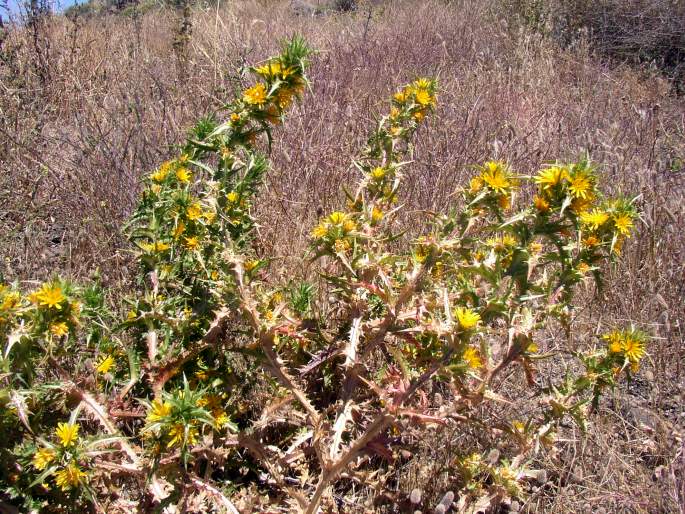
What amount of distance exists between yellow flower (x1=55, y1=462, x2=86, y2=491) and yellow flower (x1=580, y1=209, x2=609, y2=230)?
4.25 feet

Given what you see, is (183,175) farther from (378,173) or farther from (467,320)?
(467,320)

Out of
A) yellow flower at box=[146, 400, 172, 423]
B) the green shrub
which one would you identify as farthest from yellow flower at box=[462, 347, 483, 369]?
yellow flower at box=[146, 400, 172, 423]

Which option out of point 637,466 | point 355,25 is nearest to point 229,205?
point 637,466

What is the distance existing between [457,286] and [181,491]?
3.03ft

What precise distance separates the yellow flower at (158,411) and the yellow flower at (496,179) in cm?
91

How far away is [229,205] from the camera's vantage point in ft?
5.06

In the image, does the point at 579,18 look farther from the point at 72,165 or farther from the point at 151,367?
the point at 151,367

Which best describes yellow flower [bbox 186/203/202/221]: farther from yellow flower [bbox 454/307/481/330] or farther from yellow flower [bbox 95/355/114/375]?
yellow flower [bbox 454/307/481/330]

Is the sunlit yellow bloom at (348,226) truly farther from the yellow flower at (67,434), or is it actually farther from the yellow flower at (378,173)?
the yellow flower at (67,434)

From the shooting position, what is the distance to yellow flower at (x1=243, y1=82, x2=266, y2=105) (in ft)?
4.75

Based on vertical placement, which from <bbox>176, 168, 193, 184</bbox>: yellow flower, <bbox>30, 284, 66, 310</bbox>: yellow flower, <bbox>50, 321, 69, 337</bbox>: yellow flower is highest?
<bbox>176, 168, 193, 184</bbox>: yellow flower

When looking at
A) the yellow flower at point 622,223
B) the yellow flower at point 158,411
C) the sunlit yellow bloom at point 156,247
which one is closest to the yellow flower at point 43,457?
the yellow flower at point 158,411

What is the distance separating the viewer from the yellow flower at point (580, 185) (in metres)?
1.16

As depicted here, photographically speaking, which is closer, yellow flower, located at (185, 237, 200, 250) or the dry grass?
yellow flower, located at (185, 237, 200, 250)
